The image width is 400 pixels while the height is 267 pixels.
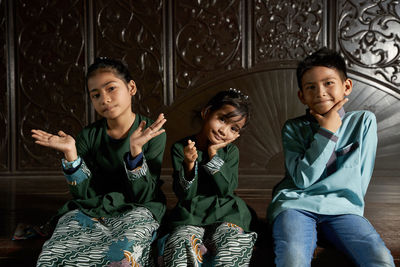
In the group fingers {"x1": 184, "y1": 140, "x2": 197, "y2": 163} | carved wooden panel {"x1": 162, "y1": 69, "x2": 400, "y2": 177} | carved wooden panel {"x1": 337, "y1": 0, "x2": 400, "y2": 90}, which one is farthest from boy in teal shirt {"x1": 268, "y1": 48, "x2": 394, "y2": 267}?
carved wooden panel {"x1": 337, "y1": 0, "x2": 400, "y2": 90}

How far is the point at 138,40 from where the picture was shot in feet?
10.8

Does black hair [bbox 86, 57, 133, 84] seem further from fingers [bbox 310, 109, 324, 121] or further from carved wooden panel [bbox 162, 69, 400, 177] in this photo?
Answer: carved wooden panel [bbox 162, 69, 400, 177]

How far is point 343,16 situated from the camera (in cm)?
322

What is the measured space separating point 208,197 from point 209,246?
187 mm

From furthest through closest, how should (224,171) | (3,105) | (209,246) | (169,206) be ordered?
(3,105), (169,206), (224,171), (209,246)

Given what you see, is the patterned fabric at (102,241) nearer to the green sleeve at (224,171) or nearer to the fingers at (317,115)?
the green sleeve at (224,171)

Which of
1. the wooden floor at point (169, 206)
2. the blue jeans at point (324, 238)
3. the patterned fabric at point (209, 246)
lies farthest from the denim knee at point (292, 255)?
the wooden floor at point (169, 206)

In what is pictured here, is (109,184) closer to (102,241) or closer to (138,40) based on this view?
(102,241)

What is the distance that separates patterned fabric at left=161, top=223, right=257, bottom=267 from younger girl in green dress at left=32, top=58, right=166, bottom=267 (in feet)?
0.36

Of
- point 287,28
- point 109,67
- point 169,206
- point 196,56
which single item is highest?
point 287,28

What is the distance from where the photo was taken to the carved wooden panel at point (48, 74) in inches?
129

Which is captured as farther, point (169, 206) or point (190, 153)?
point (169, 206)

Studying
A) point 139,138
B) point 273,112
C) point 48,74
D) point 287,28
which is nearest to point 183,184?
point 139,138

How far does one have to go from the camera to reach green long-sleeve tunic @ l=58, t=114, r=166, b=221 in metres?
1.32
